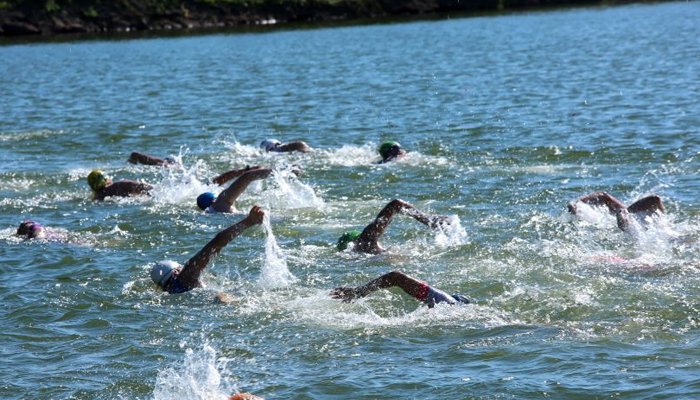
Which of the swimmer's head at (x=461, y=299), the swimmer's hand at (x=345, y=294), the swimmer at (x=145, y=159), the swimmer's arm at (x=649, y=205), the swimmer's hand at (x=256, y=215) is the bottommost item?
the swimmer at (x=145, y=159)

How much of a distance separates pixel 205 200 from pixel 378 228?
406 centimetres

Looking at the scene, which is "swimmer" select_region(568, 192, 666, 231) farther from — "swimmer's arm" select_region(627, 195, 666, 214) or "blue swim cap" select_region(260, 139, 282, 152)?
"blue swim cap" select_region(260, 139, 282, 152)

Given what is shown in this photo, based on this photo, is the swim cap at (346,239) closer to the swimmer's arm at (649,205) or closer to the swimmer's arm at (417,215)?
the swimmer's arm at (417,215)

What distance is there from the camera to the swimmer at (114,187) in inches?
732

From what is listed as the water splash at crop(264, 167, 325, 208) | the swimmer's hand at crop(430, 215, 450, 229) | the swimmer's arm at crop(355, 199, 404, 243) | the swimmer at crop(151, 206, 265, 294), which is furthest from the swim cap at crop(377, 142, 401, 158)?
the swimmer at crop(151, 206, 265, 294)

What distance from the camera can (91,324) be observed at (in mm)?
12352

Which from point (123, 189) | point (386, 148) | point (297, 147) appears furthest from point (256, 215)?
point (297, 147)

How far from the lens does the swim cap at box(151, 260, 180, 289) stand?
42.6ft

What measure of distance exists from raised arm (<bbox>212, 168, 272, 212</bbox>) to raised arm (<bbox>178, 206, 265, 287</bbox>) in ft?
12.2

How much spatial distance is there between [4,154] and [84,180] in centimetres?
441

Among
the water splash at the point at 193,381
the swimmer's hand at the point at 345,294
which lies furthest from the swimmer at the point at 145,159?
the water splash at the point at 193,381

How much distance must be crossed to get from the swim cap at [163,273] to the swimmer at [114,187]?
5.75m

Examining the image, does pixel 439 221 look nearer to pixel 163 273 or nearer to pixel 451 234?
A: pixel 451 234

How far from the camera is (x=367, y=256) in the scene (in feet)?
46.5
